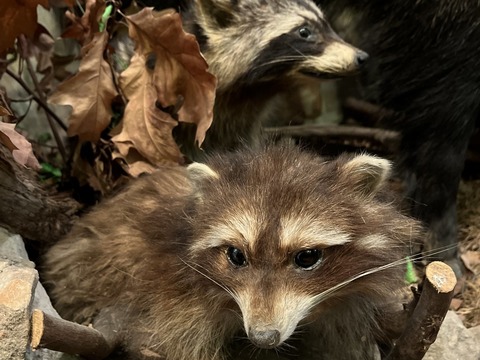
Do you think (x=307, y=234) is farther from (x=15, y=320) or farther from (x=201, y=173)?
(x=15, y=320)

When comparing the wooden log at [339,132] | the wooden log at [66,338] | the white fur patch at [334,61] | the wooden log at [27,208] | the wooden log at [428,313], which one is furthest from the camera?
the wooden log at [339,132]

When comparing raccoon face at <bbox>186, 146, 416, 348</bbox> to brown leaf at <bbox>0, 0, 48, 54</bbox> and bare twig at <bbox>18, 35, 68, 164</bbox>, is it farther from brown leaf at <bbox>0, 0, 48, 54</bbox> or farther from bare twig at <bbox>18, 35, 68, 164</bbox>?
bare twig at <bbox>18, 35, 68, 164</bbox>

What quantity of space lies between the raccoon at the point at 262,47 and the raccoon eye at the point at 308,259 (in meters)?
1.15

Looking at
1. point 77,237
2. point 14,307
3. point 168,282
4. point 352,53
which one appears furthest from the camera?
point 352,53

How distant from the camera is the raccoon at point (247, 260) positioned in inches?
69.2

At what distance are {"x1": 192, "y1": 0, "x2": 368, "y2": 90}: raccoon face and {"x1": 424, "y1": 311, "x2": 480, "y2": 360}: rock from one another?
1.12 m

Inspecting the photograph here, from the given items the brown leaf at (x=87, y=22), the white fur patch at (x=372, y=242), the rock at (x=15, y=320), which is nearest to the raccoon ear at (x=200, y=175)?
the white fur patch at (x=372, y=242)

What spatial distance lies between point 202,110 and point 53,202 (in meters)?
0.65

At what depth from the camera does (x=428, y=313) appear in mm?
1786

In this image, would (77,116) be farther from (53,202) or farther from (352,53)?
(352,53)

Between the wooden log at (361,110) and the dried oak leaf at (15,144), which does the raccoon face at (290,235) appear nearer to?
the dried oak leaf at (15,144)

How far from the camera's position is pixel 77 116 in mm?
2643

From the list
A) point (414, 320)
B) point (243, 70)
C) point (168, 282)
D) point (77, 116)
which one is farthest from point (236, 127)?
point (414, 320)

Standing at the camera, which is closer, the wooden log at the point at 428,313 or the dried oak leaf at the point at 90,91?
the wooden log at the point at 428,313
